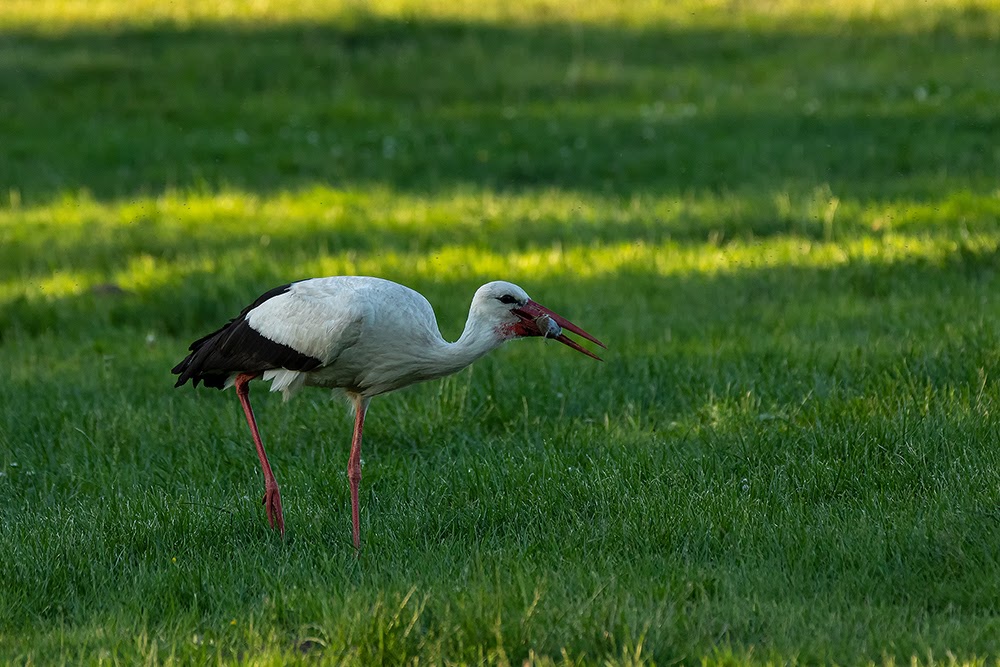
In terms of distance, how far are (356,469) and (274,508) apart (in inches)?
14.7

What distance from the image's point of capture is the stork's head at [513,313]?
16.6 feet

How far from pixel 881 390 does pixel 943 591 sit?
218 centimetres

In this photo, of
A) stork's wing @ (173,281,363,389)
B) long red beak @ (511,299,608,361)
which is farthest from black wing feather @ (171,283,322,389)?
long red beak @ (511,299,608,361)

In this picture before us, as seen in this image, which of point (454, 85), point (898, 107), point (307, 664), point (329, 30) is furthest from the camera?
point (329, 30)

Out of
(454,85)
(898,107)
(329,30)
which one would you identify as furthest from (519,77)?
(898,107)

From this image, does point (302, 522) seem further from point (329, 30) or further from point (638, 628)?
point (329, 30)

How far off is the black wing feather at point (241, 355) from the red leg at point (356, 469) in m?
0.37

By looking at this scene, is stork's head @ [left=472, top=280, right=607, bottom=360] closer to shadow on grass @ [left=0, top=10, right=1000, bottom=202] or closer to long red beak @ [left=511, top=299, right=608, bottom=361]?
long red beak @ [left=511, top=299, right=608, bottom=361]

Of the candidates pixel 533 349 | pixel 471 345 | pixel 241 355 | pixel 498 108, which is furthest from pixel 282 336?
pixel 498 108

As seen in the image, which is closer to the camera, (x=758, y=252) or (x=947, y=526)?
(x=947, y=526)

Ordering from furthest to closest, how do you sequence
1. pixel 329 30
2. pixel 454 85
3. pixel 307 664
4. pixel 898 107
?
pixel 329 30, pixel 454 85, pixel 898 107, pixel 307 664

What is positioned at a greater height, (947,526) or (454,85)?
(454,85)

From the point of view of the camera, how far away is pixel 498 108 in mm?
15555

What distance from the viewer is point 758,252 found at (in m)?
9.48
